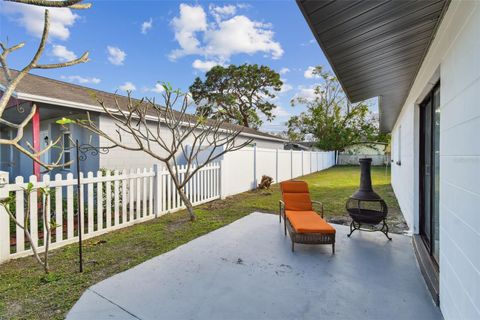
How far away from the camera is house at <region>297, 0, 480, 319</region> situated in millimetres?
1661

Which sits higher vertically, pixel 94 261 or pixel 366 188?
pixel 366 188

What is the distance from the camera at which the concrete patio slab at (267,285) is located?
2432 mm

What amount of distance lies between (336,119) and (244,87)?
10.7 meters

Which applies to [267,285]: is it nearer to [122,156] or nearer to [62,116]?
[122,156]

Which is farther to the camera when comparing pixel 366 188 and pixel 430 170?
pixel 366 188

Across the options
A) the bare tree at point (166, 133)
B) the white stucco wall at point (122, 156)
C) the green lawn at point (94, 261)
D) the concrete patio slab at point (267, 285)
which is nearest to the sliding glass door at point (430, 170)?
the concrete patio slab at point (267, 285)

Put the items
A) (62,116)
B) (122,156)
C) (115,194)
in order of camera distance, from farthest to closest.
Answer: (62,116), (122,156), (115,194)

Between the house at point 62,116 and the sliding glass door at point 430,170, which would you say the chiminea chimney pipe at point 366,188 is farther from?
the house at point 62,116

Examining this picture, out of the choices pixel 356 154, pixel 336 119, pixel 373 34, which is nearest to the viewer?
pixel 373 34

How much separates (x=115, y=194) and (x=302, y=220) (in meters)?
3.78

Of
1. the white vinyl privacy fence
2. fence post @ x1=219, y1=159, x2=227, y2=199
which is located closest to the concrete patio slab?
the white vinyl privacy fence

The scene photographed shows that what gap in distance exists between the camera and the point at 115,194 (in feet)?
16.4

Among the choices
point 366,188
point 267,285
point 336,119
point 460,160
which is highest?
point 336,119

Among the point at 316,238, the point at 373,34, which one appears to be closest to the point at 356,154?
the point at 316,238
